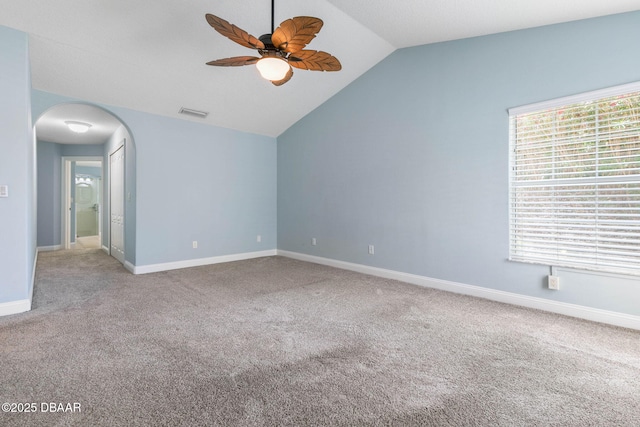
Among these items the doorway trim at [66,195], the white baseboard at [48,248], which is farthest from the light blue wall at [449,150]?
the white baseboard at [48,248]

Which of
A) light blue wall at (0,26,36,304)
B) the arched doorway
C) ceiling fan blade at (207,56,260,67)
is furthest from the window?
the arched doorway

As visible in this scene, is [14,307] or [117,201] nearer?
[14,307]

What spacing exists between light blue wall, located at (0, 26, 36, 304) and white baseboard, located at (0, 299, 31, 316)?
0.11ft

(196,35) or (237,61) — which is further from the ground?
(196,35)

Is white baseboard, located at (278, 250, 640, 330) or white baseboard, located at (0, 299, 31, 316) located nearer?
white baseboard, located at (278, 250, 640, 330)

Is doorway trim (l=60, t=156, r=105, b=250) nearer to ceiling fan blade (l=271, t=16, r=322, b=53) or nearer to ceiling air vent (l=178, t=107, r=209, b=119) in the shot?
ceiling air vent (l=178, t=107, r=209, b=119)

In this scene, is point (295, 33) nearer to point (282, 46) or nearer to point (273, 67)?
point (282, 46)

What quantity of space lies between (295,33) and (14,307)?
3476 mm

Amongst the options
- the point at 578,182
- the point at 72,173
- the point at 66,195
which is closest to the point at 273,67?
the point at 578,182

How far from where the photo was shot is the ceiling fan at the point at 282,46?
2.10 m

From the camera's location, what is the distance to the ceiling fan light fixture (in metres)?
2.43

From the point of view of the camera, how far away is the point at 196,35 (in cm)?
333

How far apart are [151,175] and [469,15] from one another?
14.8 feet

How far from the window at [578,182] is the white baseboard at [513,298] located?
0.38m
